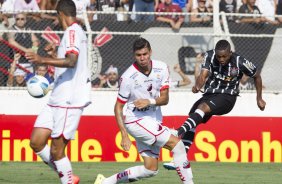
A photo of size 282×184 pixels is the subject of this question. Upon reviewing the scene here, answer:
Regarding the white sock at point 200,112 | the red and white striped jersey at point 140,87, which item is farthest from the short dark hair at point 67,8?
the white sock at point 200,112

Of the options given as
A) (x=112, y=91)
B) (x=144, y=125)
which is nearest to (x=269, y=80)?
(x=112, y=91)

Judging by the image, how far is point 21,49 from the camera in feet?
57.7

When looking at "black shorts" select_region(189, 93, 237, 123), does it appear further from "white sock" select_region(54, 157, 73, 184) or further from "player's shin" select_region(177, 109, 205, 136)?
"white sock" select_region(54, 157, 73, 184)

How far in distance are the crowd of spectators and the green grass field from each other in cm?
223

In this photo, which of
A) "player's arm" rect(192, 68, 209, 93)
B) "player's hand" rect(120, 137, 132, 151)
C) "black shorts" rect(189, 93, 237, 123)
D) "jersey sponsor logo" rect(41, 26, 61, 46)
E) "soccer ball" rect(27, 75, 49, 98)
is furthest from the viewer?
"jersey sponsor logo" rect(41, 26, 61, 46)

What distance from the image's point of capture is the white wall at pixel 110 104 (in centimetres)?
1800

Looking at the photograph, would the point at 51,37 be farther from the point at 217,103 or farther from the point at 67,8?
the point at 67,8

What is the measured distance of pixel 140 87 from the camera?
36.2 feet

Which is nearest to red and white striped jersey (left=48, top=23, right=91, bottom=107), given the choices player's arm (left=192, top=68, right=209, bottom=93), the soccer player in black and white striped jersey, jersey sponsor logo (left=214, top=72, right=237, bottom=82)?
player's arm (left=192, top=68, right=209, bottom=93)

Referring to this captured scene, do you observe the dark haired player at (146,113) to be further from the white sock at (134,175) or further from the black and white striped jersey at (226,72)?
the black and white striped jersey at (226,72)

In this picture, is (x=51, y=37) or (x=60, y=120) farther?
(x=51, y=37)

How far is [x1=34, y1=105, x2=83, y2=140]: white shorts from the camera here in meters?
10.4

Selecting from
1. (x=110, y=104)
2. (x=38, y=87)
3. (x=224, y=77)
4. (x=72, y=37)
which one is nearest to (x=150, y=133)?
(x=38, y=87)

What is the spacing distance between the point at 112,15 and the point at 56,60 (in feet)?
27.6
